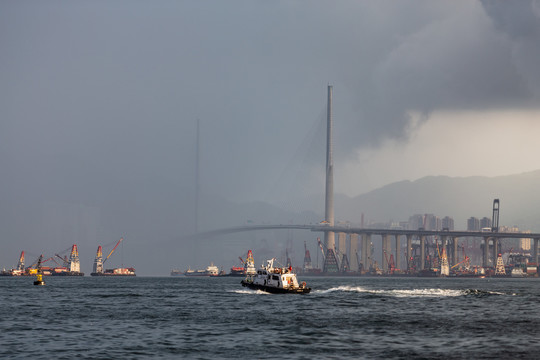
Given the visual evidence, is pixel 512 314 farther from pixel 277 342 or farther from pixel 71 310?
pixel 71 310

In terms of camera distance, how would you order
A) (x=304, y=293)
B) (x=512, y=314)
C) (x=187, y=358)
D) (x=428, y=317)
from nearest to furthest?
(x=187, y=358)
(x=428, y=317)
(x=512, y=314)
(x=304, y=293)

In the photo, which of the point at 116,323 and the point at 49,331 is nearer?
the point at 49,331

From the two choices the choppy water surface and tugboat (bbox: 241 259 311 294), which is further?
tugboat (bbox: 241 259 311 294)

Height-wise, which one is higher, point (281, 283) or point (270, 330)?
point (281, 283)

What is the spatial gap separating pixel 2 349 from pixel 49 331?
1060 centimetres

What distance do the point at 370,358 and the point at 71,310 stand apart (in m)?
45.1

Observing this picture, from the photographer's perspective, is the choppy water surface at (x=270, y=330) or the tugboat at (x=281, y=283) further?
the tugboat at (x=281, y=283)

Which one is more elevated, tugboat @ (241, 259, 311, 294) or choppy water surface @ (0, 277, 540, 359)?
tugboat @ (241, 259, 311, 294)

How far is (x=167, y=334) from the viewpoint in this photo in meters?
58.6

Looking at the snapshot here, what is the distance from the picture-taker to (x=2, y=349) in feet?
163

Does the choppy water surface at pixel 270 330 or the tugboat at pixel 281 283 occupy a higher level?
the tugboat at pixel 281 283

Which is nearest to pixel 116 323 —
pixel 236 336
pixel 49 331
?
pixel 49 331

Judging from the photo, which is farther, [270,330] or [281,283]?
[281,283]

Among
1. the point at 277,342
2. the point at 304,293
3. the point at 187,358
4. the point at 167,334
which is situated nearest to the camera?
the point at 187,358
